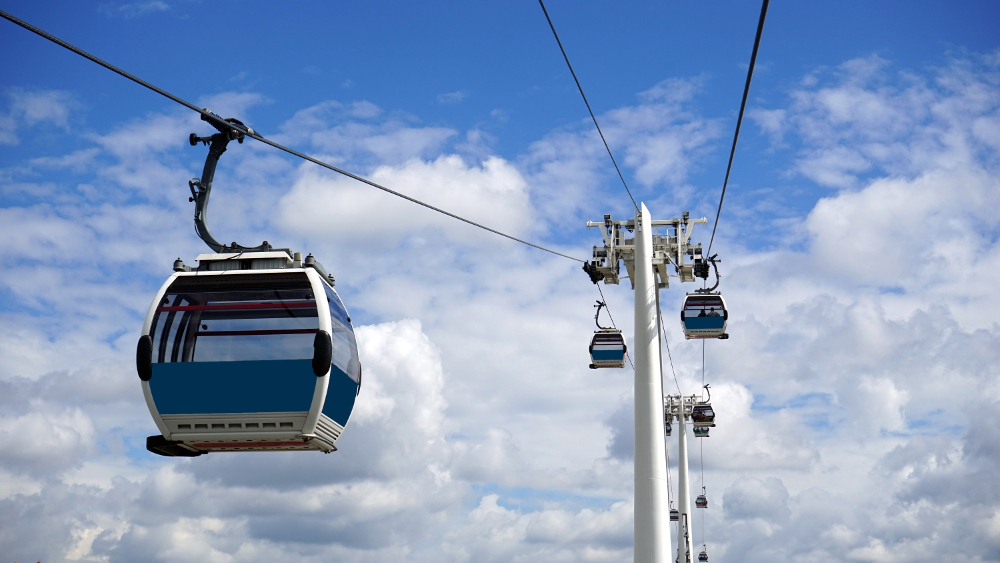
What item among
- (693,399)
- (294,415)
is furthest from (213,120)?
(693,399)

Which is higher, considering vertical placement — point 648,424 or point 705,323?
point 705,323

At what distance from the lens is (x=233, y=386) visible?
879 cm

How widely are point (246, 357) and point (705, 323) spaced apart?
48.5 ft

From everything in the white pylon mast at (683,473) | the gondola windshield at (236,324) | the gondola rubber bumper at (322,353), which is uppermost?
the white pylon mast at (683,473)

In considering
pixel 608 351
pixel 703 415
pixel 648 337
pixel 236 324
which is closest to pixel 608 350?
pixel 608 351

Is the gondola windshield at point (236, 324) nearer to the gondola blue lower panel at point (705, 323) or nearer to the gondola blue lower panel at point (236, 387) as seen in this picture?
the gondola blue lower panel at point (236, 387)

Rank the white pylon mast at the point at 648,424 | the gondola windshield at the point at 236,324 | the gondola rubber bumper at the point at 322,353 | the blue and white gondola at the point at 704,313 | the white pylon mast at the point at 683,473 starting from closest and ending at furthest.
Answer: the gondola rubber bumper at the point at 322,353, the gondola windshield at the point at 236,324, the white pylon mast at the point at 648,424, the blue and white gondola at the point at 704,313, the white pylon mast at the point at 683,473

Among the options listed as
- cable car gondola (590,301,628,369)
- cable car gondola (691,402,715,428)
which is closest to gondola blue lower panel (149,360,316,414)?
cable car gondola (590,301,628,369)

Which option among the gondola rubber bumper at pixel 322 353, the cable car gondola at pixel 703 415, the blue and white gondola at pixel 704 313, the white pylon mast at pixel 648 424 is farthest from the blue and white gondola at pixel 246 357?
the cable car gondola at pixel 703 415

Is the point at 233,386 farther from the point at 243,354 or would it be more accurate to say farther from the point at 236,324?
the point at 236,324

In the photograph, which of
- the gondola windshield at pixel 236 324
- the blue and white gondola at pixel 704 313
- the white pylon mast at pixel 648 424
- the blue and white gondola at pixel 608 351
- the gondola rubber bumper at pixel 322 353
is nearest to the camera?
the gondola rubber bumper at pixel 322 353

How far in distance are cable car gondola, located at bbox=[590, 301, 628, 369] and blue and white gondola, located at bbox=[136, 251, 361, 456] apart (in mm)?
13933

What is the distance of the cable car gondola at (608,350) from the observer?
22.6 meters

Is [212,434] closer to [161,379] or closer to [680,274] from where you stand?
[161,379]
